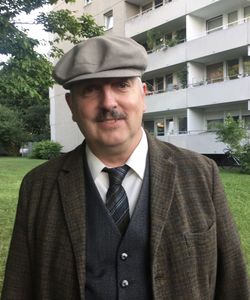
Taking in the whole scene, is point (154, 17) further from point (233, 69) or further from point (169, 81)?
point (233, 69)

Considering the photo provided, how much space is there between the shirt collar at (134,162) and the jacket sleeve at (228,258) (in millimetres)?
309

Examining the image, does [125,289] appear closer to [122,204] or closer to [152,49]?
[122,204]

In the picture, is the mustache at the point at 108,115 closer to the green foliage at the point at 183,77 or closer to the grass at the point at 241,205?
the grass at the point at 241,205

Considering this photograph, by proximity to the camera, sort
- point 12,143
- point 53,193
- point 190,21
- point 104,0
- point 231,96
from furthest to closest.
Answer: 1. point 12,143
2. point 104,0
3. point 190,21
4. point 231,96
5. point 53,193

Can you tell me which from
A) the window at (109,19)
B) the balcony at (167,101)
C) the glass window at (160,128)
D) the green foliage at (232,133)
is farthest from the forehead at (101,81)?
the window at (109,19)

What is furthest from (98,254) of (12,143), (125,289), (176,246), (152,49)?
(12,143)

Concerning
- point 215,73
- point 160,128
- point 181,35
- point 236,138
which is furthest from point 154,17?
point 236,138

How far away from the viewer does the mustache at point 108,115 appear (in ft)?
5.68

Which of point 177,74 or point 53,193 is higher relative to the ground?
point 177,74

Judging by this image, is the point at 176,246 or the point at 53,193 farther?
the point at 53,193

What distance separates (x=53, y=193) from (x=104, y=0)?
29636 mm

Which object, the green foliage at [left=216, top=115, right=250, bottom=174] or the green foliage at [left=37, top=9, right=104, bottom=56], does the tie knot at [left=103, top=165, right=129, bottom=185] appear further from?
the green foliage at [left=216, top=115, right=250, bottom=174]

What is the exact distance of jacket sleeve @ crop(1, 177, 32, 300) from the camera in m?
1.90

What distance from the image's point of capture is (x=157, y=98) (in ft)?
83.3
